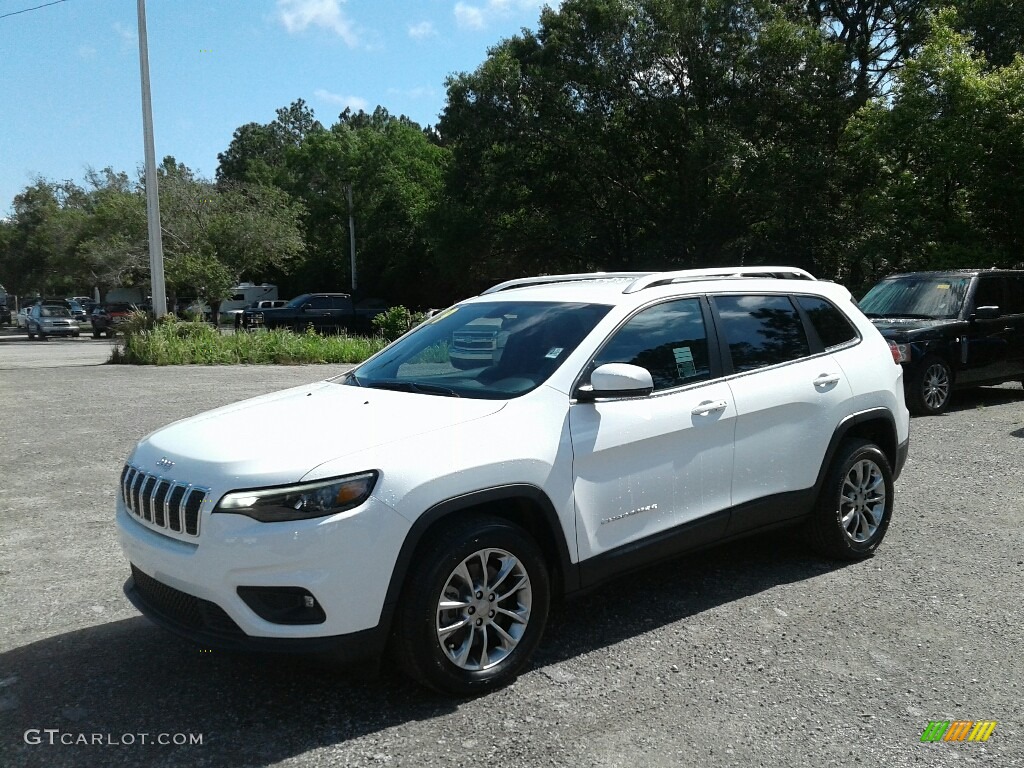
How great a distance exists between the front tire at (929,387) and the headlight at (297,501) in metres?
9.59

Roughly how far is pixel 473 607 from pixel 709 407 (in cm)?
170

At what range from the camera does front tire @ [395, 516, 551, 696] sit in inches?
141

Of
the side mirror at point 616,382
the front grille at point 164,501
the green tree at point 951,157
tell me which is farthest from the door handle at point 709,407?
the green tree at point 951,157

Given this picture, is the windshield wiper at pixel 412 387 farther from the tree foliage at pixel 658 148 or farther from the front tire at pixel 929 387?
the tree foliage at pixel 658 148


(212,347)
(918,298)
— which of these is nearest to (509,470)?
(918,298)

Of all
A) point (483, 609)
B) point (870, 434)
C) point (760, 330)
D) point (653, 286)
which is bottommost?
point (483, 609)

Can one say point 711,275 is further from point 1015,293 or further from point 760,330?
point 1015,293

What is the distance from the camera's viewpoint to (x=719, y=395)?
4770mm

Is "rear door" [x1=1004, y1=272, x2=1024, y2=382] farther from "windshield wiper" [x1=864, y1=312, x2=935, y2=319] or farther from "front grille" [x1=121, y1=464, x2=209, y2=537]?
"front grille" [x1=121, y1=464, x2=209, y2=537]

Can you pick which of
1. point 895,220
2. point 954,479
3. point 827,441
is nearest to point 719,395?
point 827,441

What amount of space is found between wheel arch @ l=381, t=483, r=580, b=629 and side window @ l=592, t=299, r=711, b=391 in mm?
849

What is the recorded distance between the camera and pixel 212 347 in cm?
2198

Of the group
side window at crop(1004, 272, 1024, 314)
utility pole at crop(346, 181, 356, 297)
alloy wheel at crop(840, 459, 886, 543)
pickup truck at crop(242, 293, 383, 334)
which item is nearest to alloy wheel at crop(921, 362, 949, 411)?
side window at crop(1004, 272, 1024, 314)

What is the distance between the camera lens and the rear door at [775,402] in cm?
490
